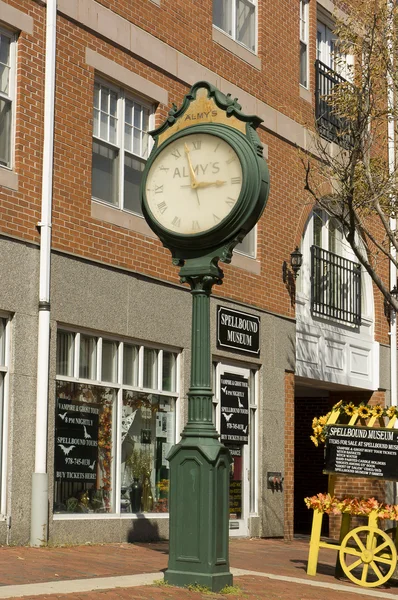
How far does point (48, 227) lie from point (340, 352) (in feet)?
29.8

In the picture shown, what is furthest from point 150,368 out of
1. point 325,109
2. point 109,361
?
point 325,109

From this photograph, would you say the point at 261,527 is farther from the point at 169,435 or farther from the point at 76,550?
the point at 76,550

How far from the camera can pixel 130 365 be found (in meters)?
15.2

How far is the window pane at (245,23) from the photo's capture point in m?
18.6

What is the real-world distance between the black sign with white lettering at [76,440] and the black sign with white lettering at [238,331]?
10.4 ft

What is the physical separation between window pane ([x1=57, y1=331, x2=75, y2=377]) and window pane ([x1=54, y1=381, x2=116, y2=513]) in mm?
174

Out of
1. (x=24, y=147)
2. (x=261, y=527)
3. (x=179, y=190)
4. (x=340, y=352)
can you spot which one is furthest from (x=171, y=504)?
(x=340, y=352)

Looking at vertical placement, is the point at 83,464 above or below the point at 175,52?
below

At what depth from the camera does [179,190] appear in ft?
33.4

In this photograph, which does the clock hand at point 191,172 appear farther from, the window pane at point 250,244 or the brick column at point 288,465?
the brick column at point 288,465

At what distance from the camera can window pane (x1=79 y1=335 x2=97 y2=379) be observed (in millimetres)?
14289

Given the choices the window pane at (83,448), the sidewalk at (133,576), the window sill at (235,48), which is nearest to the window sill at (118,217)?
the window pane at (83,448)

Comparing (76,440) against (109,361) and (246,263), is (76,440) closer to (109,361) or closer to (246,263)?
(109,361)

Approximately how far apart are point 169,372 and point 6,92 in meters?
4.78
